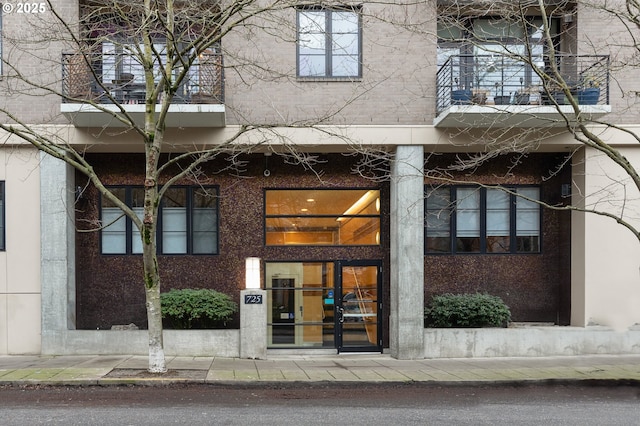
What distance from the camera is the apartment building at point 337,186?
13070 millimetres

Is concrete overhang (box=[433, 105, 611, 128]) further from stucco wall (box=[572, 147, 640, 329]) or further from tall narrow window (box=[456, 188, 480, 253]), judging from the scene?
tall narrow window (box=[456, 188, 480, 253])

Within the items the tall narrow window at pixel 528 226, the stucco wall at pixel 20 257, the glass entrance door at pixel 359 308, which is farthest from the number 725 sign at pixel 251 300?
the tall narrow window at pixel 528 226

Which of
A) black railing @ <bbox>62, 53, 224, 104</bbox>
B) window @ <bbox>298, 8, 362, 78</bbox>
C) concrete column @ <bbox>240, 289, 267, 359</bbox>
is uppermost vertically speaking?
window @ <bbox>298, 8, 362, 78</bbox>

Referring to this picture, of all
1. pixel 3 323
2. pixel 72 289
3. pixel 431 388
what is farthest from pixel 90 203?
pixel 431 388

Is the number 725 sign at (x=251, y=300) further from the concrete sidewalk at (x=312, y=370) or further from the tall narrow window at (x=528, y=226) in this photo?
the tall narrow window at (x=528, y=226)

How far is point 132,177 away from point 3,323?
4.25 meters

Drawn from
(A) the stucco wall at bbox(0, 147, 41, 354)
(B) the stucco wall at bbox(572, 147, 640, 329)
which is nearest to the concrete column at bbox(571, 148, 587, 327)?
(B) the stucco wall at bbox(572, 147, 640, 329)

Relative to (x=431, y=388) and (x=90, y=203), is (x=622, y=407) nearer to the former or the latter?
(x=431, y=388)

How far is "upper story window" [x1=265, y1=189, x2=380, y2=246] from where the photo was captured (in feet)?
48.1

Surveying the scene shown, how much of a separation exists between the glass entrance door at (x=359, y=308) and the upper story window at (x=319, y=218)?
0.68 m

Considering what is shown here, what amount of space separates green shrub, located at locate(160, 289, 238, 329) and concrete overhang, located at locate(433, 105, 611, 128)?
246 inches

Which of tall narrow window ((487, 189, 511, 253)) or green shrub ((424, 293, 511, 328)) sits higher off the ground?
tall narrow window ((487, 189, 511, 253))

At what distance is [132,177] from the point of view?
47.6 ft

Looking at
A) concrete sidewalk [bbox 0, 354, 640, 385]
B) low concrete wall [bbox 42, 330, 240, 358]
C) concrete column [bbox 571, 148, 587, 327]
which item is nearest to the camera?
concrete sidewalk [bbox 0, 354, 640, 385]
